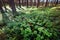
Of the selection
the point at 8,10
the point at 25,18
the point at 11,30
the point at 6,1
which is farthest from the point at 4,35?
the point at 6,1

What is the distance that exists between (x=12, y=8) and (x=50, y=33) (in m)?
1.67

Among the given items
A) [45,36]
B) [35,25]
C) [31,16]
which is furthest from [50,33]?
[31,16]

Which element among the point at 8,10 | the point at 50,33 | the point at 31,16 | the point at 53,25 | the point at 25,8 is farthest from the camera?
the point at 25,8

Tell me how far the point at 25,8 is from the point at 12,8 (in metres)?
0.51

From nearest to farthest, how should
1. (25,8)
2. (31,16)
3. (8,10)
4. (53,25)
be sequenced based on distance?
(53,25) → (31,16) → (8,10) → (25,8)

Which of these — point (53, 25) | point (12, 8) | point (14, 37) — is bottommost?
point (14, 37)

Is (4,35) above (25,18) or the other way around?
the other way around

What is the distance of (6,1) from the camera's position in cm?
470

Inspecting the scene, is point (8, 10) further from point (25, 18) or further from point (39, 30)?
point (39, 30)

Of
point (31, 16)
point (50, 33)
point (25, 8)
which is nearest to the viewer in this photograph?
point (50, 33)

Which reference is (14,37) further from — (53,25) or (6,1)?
(6,1)

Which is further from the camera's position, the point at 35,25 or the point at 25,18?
the point at 25,18

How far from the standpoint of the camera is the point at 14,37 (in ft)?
12.2

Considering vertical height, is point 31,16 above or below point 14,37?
above
